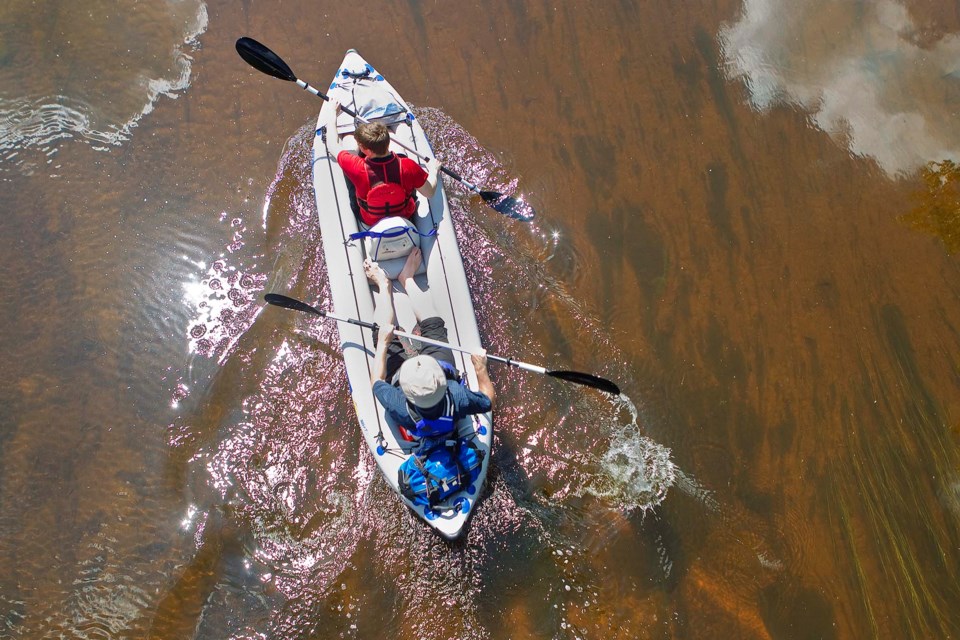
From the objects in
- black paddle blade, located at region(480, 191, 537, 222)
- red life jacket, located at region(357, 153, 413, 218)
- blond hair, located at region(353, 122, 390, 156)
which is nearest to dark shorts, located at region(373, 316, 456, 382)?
red life jacket, located at region(357, 153, 413, 218)

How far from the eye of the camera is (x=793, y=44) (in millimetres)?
7398

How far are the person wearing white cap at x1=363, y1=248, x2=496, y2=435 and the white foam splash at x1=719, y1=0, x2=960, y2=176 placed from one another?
175 inches

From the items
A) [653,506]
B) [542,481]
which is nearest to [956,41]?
[653,506]

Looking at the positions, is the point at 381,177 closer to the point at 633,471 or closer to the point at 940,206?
the point at 633,471

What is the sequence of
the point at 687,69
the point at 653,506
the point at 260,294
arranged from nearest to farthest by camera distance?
the point at 653,506, the point at 260,294, the point at 687,69

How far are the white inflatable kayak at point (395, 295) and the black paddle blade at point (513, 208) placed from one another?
3.04ft

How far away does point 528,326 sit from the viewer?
618 cm

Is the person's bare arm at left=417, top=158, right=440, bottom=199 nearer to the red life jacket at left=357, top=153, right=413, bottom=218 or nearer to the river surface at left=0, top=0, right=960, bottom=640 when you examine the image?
the red life jacket at left=357, top=153, right=413, bottom=218

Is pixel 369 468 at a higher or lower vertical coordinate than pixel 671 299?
lower

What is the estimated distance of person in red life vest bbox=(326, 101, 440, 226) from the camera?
190 inches

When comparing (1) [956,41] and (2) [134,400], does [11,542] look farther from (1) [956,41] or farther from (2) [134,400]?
(1) [956,41]

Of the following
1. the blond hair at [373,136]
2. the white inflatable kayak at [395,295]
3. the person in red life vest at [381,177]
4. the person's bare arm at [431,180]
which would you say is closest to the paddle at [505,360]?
the white inflatable kayak at [395,295]

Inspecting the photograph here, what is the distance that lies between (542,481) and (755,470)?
6.35 ft

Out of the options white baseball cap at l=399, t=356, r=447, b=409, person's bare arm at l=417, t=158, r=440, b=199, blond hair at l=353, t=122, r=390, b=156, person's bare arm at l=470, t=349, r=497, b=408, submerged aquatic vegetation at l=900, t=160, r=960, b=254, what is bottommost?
person's bare arm at l=470, t=349, r=497, b=408
